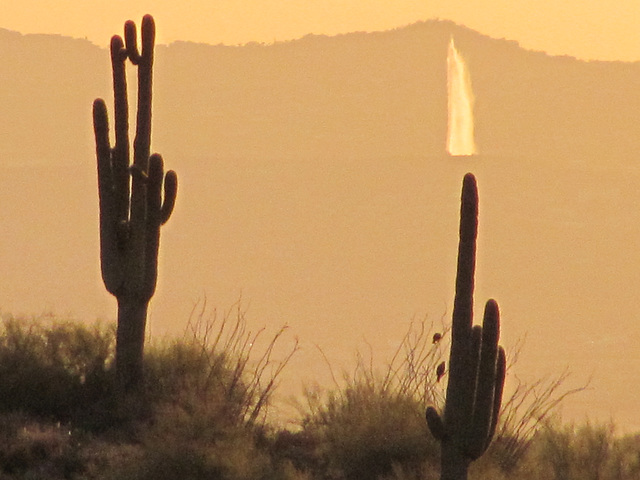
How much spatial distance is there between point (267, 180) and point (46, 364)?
180 m

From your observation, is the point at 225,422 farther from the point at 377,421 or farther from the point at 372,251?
the point at 372,251

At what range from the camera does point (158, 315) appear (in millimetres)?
108188

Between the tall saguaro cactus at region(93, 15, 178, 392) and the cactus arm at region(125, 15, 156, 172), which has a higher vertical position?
the cactus arm at region(125, 15, 156, 172)

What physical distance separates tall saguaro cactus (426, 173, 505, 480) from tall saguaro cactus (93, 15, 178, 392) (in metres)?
3.86

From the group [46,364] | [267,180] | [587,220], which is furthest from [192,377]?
[267,180]

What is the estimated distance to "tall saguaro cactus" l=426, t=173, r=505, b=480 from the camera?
930 cm

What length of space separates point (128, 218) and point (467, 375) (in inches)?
174

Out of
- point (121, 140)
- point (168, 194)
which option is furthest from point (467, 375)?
point (121, 140)

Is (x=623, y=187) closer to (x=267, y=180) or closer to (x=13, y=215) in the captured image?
(x=267, y=180)

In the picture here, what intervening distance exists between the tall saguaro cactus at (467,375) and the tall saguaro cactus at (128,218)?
152 inches

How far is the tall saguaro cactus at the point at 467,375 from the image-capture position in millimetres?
9297

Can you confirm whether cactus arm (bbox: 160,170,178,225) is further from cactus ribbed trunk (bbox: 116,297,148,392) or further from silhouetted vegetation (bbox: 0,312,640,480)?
silhouetted vegetation (bbox: 0,312,640,480)

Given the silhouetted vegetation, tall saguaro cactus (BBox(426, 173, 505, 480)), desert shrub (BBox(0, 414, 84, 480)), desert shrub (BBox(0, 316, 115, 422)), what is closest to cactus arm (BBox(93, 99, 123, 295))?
desert shrub (BBox(0, 316, 115, 422))

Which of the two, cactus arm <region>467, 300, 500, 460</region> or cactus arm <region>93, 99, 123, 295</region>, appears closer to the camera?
cactus arm <region>467, 300, 500, 460</region>
